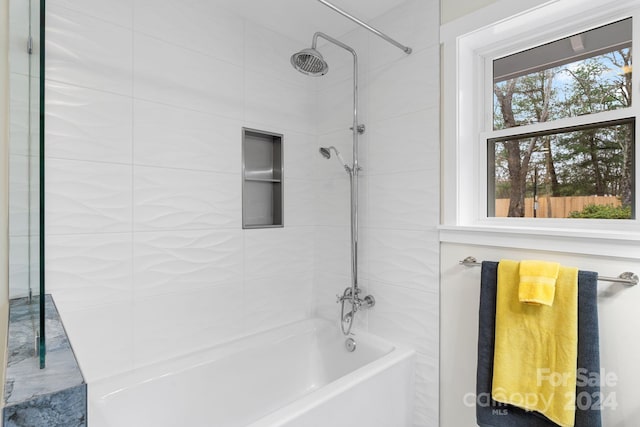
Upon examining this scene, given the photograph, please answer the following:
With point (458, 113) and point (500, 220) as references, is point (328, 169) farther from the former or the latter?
point (500, 220)

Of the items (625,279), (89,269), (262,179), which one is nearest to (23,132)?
(89,269)

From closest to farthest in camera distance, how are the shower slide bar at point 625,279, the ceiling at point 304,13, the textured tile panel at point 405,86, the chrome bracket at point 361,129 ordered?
the shower slide bar at point 625,279
the textured tile panel at point 405,86
the ceiling at point 304,13
the chrome bracket at point 361,129

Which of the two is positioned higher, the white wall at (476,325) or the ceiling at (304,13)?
the ceiling at (304,13)

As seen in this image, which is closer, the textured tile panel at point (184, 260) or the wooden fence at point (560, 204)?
the wooden fence at point (560, 204)

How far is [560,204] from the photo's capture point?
157cm

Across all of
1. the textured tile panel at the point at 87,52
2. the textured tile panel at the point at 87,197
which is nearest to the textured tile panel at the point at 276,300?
the textured tile panel at the point at 87,197

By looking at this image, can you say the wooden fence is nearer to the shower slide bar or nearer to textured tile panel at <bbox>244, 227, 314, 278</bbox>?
the shower slide bar

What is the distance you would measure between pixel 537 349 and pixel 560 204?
644 millimetres

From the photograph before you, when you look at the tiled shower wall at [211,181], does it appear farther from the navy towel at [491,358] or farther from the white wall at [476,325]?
the navy towel at [491,358]

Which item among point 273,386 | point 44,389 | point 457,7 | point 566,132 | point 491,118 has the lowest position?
point 273,386

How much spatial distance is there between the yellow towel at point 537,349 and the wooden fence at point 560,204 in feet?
1.09

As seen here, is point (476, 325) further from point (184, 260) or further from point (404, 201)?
point (184, 260)

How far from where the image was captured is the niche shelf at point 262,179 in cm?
221

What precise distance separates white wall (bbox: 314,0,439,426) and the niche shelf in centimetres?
36
